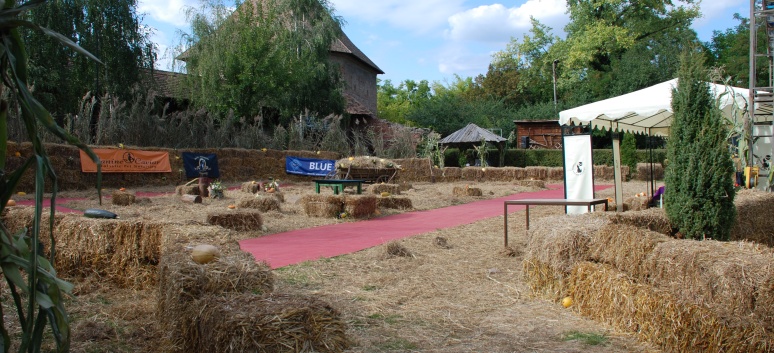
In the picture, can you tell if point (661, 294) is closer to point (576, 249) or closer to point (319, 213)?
point (576, 249)

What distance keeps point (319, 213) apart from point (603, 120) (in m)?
5.72

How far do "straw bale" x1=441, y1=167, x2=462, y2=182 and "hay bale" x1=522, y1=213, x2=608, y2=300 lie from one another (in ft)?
64.2

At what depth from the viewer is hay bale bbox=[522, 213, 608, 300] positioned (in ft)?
16.1

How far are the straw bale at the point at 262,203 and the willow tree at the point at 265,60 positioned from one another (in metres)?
15.7

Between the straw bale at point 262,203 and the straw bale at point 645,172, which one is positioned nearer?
the straw bale at point 262,203

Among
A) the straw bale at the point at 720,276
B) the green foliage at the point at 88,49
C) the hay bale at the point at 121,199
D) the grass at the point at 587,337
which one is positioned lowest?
Result: the grass at the point at 587,337

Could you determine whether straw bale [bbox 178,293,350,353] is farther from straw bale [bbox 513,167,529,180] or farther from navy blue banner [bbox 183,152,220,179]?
straw bale [bbox 513,167,529,180]

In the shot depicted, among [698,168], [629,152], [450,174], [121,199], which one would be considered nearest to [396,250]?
[698,168]

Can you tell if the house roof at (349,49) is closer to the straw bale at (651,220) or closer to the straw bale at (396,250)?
the straw bale at (396,250)

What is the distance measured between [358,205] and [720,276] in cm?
796

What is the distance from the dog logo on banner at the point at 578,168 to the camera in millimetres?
9039

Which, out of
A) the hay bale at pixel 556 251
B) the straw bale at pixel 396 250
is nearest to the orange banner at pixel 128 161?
the straw bale at pixel 396 250

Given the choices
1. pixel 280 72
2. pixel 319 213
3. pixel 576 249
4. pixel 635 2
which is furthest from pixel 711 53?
pixel 576 249

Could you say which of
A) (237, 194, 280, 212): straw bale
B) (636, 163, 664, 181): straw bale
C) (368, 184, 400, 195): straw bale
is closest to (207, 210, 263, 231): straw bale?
(237, 194, 280, 212): straw bale
